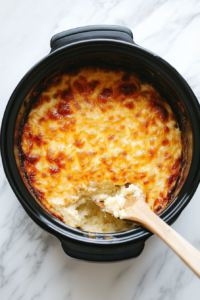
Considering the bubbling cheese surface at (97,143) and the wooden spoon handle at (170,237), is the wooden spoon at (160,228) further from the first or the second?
the bubbling cheese surface at (97,143)

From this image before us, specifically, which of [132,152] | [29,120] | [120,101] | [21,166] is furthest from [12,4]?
[132,152]

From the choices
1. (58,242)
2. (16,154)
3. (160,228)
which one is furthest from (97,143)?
(58,242)

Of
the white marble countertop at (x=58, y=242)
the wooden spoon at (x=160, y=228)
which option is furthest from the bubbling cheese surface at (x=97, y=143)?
the white marble countertop at (x=58, y=242)

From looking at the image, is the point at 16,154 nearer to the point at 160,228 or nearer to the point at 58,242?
the point at 58,242

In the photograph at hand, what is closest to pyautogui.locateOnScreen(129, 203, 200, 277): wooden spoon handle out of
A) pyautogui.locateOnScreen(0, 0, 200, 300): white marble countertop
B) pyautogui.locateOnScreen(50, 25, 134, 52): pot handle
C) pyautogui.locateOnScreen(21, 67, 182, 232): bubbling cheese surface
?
pyautogui.locateOnScreen(21, 67, 182, 232): bubbling cheese surface

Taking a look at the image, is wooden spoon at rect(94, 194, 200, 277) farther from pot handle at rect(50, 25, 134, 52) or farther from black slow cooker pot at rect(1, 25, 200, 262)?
pot handle at rect(50, 25, 134, 52)

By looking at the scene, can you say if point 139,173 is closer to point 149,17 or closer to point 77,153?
point 77,153

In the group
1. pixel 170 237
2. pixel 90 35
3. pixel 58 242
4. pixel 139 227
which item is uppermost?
pixel 90 35
